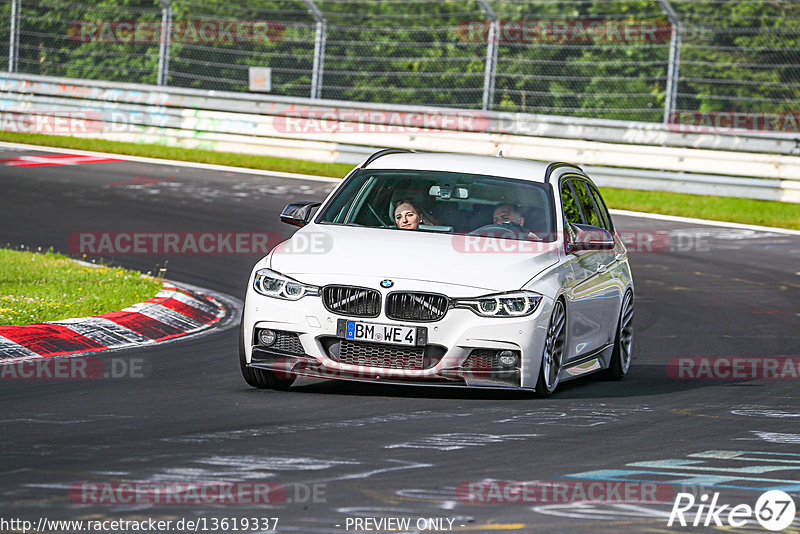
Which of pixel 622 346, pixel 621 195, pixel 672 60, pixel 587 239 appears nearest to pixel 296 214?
pixel 587 239

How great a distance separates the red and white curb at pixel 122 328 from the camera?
31.9 feet

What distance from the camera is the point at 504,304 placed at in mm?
8398

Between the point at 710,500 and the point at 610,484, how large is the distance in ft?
1.44

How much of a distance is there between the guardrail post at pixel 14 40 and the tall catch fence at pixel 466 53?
0.02 meters

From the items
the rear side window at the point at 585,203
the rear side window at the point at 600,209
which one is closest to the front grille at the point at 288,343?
the rear side window at the point at 585,203

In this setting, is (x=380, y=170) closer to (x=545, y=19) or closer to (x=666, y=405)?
(x=666, y=405)

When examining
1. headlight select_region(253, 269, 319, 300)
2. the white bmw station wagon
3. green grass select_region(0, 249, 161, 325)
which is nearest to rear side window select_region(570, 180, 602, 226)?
the white bmw station wagon

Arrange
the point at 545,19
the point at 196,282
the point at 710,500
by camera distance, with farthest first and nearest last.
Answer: the point at 545,19 < the point at 196,282 < the point at 710,500

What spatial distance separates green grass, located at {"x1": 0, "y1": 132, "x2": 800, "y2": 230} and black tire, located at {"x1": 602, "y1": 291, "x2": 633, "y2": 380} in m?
9.99

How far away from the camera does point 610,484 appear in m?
6.09

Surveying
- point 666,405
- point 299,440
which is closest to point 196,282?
point 666,405

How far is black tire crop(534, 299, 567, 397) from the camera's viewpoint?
8.62 m

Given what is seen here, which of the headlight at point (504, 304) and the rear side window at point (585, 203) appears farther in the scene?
the rear side window at point (585, 203)

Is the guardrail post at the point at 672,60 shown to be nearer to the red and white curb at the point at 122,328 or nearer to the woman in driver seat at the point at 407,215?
the red and white curb at the point at 122,328
